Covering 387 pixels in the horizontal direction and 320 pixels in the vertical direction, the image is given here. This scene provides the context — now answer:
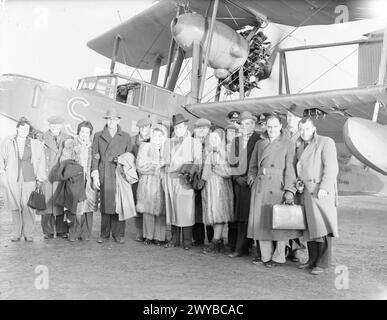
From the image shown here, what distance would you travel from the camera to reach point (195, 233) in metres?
4.61

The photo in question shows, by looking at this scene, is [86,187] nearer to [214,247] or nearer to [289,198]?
[214,247]

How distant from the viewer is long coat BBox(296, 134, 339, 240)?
129 inches

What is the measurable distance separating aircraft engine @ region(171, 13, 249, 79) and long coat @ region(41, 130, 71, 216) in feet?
14.0

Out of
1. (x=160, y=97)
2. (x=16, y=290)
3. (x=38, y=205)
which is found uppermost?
(x=160, y=97)

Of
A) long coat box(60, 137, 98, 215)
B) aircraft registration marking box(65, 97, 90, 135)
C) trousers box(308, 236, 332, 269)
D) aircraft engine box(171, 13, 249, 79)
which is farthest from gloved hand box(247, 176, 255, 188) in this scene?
aircraft engine box(171, 13, 249, 79)

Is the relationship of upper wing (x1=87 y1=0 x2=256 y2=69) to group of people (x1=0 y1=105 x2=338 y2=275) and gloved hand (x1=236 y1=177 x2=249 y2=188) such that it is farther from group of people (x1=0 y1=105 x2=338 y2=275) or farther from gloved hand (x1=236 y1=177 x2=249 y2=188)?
gloved hand (x1=236 y1=177 x2=249 y2=188)

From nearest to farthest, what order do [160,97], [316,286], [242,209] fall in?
[316,286] < [242,209] < [160,97]

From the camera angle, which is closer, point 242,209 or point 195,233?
Result: point 242,209

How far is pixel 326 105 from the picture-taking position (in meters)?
6.45

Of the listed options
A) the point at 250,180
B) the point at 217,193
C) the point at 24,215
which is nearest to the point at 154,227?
the point at 217,193
